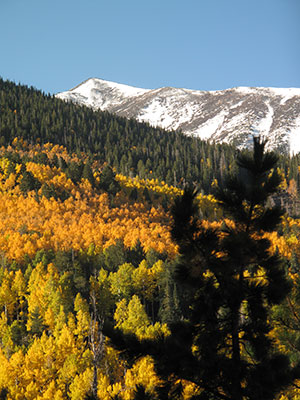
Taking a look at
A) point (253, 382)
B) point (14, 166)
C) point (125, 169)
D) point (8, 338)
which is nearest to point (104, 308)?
point (8, 338)

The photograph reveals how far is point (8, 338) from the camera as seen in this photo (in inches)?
2265

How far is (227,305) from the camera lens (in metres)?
7.57

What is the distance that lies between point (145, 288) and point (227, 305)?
71347mm

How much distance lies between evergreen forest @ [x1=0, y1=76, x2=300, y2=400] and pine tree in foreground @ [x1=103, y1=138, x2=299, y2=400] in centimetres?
3

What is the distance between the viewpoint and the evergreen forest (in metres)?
7.45

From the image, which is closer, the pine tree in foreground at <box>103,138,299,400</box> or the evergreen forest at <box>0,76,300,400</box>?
the pine tree in foreground at <box>103,138,299,400</box>

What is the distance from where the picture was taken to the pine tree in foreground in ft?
23.9

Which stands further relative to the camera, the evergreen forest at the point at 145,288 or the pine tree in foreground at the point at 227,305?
the evergreen forest at the point at 145,288

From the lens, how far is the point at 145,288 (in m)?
76.8

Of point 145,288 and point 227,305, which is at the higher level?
point 227,305

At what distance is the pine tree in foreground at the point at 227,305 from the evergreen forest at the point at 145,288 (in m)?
0.03

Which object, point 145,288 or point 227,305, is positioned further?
point 145,288

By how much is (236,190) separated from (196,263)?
2021mm

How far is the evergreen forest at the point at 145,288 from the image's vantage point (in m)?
7.45
